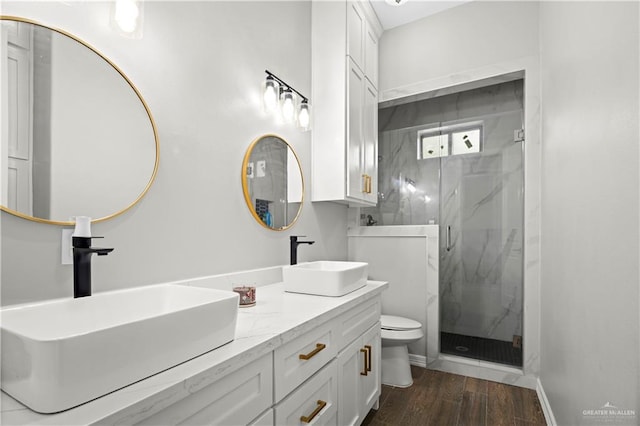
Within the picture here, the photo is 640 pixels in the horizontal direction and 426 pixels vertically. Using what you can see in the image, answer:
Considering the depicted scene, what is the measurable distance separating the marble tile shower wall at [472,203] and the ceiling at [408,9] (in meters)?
0.74

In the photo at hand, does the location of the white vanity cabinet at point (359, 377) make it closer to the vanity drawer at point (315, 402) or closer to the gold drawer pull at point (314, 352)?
the vanity drawer at point (315, 402)

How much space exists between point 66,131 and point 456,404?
96.3 inches

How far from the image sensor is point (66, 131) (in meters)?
0.99

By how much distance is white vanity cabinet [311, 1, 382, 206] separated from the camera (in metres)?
2.23

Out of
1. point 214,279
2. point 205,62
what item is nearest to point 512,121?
point 205,62

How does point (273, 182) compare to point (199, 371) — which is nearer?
point (199, 371)

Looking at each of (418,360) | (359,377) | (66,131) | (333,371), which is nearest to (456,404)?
(418,360)

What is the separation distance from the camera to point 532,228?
2.29 meters

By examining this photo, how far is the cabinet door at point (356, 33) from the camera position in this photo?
2.27 metres

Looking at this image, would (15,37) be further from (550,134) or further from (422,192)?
(422,192)

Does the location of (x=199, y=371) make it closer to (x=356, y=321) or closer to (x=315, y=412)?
(x=315, y=412)

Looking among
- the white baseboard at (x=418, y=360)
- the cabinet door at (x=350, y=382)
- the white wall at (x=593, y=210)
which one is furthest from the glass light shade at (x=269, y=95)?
the white baseboard at (x=418, y=360)

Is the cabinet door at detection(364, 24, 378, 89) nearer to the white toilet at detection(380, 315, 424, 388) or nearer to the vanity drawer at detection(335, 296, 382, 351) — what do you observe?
the vanity drawer at detection(335, 296, 382, 351)

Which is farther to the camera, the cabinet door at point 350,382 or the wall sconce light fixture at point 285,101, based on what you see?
the wall sconce light fixture at point 285,101
